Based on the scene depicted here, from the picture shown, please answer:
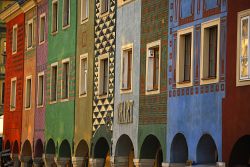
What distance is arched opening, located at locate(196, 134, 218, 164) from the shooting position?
104 feet

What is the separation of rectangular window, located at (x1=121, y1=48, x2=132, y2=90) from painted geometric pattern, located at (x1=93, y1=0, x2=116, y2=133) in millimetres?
1222

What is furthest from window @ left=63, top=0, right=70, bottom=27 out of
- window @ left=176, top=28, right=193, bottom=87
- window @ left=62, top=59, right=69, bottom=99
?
window @ left=176, top=28, right=193, bottom=87

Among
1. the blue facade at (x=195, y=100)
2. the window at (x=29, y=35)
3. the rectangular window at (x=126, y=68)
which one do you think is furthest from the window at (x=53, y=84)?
the blue facade at (x=195, y=100)

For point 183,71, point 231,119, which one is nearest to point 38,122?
point 183,71

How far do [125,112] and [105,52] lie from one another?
3.72 m

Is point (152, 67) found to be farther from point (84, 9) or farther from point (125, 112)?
point (84, 9)

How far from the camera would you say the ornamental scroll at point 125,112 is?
37969 mm

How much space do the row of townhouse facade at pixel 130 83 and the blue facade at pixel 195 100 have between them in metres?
0.03

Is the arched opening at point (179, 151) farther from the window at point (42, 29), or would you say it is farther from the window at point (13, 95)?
the window at point (13, 95)

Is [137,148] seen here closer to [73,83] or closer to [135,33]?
[135,33]

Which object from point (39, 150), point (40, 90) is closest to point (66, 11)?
point (40, 90)

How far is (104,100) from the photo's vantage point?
135ft

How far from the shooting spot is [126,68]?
128 ft

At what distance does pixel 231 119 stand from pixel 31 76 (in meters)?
25.3
